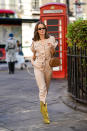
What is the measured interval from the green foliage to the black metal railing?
0.15m

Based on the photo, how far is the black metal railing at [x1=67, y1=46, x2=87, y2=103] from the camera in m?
7.32

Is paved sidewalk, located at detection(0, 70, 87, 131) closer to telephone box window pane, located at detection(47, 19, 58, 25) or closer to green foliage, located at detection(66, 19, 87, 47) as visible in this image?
green foliage, located at detection(66, 19, 87, 47)

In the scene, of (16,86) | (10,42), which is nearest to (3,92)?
(16,86)

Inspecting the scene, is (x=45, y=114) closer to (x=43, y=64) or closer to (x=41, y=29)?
(x=43, y=64)

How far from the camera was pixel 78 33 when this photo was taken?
7.62 m

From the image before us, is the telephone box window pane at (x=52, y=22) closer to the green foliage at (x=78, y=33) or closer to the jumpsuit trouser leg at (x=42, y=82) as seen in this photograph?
the green foliage at (x=78, y=33)

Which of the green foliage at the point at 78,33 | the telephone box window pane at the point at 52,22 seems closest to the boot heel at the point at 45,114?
the green foliage at the point at 78,33

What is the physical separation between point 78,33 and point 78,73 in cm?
83

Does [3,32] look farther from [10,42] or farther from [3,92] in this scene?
[3,92]

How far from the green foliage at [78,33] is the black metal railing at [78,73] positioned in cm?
15

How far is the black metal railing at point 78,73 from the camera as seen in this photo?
24.0 feet

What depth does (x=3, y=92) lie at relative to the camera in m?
9.88

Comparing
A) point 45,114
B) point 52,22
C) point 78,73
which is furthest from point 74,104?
point 52,22

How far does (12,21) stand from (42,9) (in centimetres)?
1210
